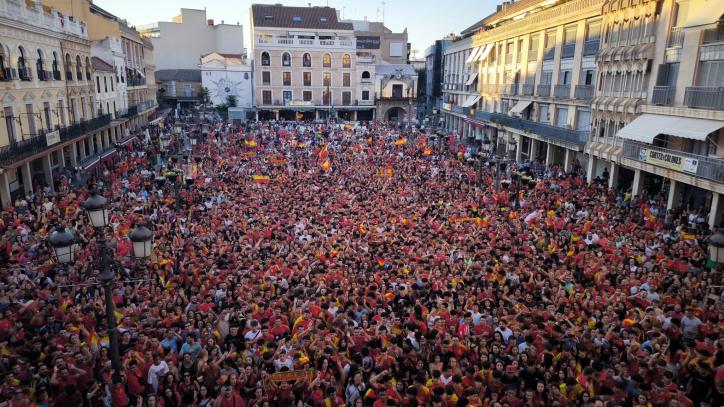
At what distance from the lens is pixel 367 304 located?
11.0 meters

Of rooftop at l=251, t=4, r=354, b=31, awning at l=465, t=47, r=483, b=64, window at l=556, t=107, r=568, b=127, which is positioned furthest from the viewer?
rooftop at l=251, t=4, r=354, b=31

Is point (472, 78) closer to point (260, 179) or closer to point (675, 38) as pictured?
point (675, 38)

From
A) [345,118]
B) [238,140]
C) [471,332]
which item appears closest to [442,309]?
[471,332]

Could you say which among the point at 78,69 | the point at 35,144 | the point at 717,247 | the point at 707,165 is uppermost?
the point at 78,69

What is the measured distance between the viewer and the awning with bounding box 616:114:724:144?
58.3ft

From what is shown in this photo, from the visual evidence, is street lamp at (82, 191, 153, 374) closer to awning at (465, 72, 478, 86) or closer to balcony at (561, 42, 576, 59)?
balcony at (561, 42, 576, 59)

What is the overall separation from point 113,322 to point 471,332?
6.34 m

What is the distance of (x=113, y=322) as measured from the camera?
7.89 meters

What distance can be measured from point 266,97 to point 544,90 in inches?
1434

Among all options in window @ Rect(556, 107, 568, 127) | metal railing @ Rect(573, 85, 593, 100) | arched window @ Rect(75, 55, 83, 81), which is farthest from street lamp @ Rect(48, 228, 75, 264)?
window @ Rect(556, 107, 568, 127)

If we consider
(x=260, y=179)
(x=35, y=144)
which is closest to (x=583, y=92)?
(x=260, y=179)

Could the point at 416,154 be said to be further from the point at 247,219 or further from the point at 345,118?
the point at 345,118

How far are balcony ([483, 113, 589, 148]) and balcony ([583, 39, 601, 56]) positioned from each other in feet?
14.0

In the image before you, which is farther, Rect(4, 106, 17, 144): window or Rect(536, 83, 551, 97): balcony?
Rect(536, 83, 551, 97): balcony
